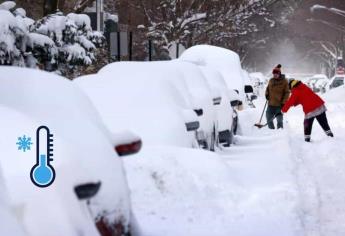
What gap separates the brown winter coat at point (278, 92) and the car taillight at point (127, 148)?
12.7m

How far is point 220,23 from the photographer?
3972 centimetres

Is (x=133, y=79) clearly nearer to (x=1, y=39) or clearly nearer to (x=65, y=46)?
(x=1, y=39)

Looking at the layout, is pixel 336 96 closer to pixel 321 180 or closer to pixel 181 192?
pixel 321 180

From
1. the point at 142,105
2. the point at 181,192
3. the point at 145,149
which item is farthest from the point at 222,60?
the point at 181,192

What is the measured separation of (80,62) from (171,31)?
22951 mm

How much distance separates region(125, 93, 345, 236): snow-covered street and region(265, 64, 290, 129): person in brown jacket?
579cm

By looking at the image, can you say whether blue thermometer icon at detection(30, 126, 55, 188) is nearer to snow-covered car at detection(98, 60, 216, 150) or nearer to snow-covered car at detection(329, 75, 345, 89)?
snow-covered car at detection(98, 60, 216, 150)

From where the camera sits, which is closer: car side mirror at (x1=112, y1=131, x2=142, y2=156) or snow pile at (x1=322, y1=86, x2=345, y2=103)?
car side mirror at (x1=112, y1=131, x2=142, y2=156)

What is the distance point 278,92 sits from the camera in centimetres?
1662

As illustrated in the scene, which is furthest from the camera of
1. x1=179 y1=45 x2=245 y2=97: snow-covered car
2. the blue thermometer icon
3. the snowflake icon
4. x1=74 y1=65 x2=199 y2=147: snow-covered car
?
x1=179 y1=45 x2=245 y2=97: snow-covered car

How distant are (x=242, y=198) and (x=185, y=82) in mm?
3332

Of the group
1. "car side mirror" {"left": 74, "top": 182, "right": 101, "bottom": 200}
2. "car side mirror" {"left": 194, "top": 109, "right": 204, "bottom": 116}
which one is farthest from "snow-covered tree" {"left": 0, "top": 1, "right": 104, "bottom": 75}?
"car side mirror" {"left": 74, "top": 182, "right": 101, "bottom": 200}

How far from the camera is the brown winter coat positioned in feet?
54.5

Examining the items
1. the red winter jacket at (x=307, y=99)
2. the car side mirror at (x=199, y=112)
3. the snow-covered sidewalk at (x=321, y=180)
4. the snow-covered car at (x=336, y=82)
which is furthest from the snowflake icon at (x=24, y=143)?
the snow-covered car at (x=336, y=82)
